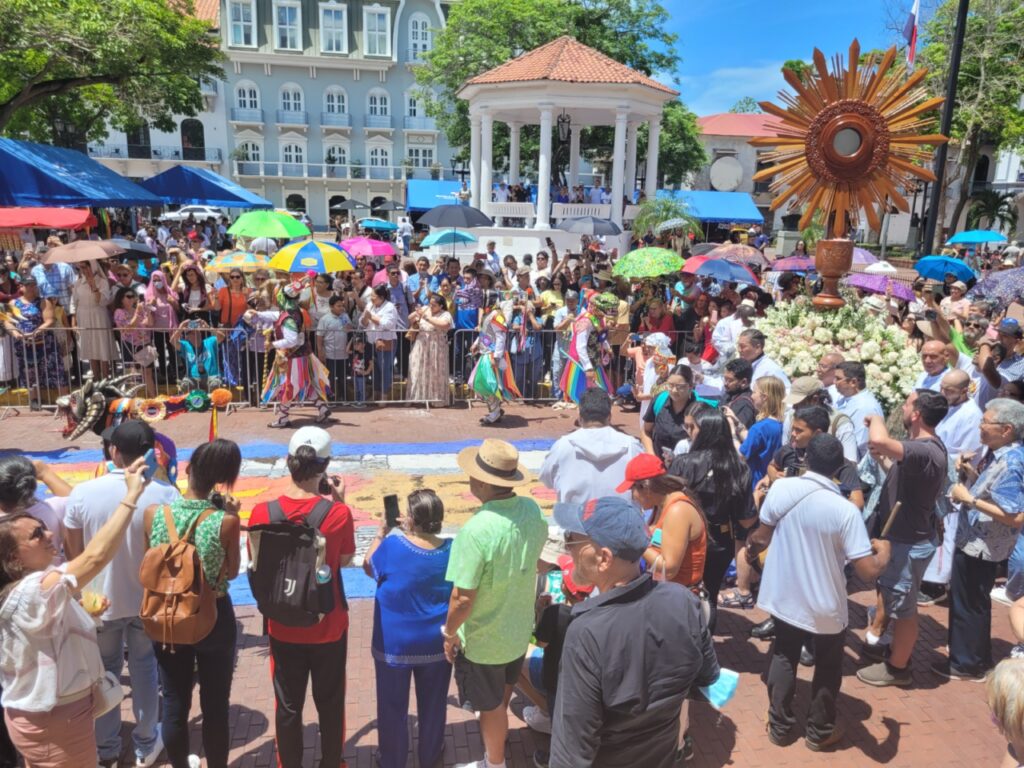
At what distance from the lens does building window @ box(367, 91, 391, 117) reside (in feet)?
166

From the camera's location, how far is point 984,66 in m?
29.7

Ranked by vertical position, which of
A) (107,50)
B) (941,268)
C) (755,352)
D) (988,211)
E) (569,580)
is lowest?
(569,580)

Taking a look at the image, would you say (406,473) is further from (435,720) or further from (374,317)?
(435,720)

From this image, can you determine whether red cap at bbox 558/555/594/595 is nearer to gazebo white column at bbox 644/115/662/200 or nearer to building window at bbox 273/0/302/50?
gazebo white column at bbox 644/115/662/200

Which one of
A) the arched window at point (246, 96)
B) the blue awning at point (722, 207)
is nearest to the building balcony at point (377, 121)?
the arched window at point (246, 96)

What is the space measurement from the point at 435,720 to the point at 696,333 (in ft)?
26.1

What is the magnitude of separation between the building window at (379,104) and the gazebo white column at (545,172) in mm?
30225

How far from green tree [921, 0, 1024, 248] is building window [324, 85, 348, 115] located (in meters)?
34.1

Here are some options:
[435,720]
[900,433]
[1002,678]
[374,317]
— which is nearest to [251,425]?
[374,317]

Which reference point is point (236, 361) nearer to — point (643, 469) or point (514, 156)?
point (643, 469)

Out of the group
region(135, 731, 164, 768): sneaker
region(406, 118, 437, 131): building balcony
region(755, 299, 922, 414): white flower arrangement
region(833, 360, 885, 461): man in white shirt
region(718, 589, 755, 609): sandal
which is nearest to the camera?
region(135, 731, 164, 768): sneaker

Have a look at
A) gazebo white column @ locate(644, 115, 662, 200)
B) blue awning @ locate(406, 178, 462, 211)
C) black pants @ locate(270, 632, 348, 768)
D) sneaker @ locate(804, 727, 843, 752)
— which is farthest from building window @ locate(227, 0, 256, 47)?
sneaker @ locate(804, 727, 843, 752)

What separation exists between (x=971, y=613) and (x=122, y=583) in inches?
195

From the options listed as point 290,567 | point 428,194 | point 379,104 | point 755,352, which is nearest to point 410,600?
point 290,567
